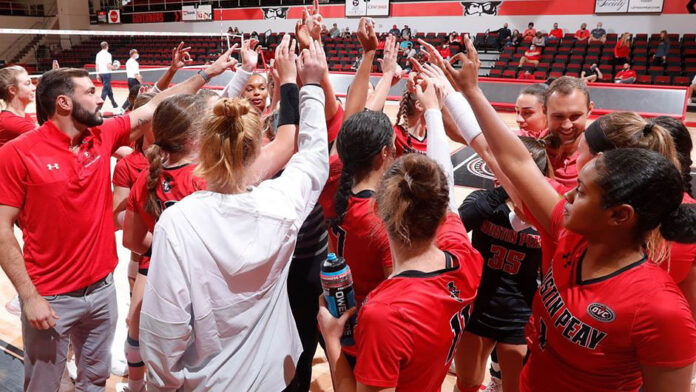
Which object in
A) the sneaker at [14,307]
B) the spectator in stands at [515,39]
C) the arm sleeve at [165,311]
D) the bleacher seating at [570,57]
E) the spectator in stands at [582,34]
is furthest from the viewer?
the spectator in stands at [515,39]

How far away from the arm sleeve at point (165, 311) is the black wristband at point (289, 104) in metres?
0.72

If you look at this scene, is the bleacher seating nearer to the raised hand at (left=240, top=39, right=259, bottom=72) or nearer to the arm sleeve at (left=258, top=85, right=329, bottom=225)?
the raised hand at (left=240, top=39, right=259, bottom=72)

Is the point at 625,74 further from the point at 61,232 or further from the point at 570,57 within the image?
the point at 61,232

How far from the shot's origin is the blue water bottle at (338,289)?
1512 millimetres

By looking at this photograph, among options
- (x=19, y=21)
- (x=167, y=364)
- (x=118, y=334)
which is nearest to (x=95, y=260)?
(x=167, y=364)

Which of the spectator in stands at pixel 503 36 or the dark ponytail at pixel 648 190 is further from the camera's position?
the spectator in stands at pixel 503 36

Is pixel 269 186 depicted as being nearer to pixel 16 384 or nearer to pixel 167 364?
pixel 167 364

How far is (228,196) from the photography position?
1475mm

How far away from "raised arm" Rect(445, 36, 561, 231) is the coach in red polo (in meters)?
1.85

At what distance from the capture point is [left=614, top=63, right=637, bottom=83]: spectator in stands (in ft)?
43.2

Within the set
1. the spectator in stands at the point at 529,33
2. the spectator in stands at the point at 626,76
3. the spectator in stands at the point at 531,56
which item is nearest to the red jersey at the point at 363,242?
the spectator in stands at the point at 626,76

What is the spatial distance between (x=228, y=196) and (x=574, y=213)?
1.06 metres

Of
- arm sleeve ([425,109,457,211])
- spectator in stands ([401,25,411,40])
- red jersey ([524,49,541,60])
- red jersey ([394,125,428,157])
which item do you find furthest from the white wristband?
spectator in stands ([401,25,411,40])

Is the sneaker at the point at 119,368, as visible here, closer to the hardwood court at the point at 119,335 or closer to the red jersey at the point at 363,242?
the hardwood court at the point at 119,335
